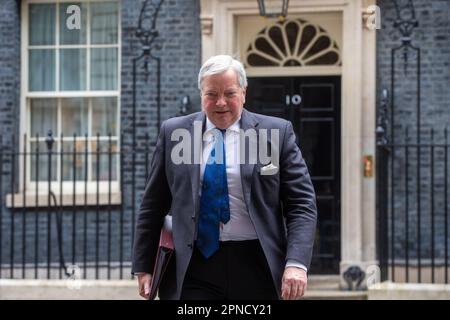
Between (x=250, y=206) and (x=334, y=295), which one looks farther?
(x=334, y=295)

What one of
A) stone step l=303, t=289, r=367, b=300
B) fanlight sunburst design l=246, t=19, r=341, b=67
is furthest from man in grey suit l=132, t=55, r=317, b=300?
fanlight sunburst design l=246, t=19, r=341, b=67

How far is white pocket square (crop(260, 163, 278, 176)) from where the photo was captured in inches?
169

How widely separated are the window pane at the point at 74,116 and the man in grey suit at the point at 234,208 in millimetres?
6541

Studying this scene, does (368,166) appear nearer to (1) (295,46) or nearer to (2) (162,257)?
(1) (295,46)

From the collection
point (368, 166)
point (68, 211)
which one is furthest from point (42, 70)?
point (368, 166)

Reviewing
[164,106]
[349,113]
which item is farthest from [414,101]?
[164,106]

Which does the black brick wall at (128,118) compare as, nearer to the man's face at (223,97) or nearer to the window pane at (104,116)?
the window pane at (104,116)

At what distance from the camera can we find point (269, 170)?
4.30 meters

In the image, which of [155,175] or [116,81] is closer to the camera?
[155,175]

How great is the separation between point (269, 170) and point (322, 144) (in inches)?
240
